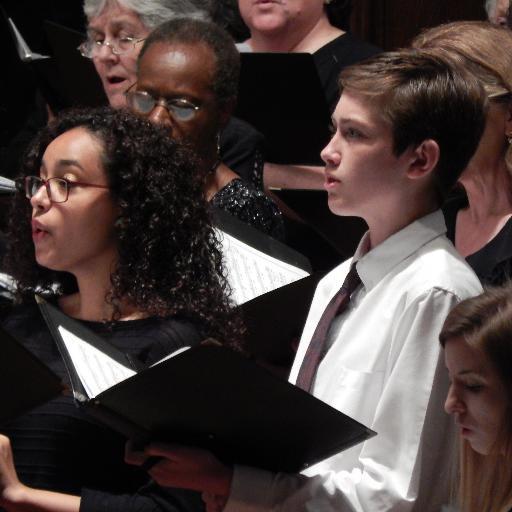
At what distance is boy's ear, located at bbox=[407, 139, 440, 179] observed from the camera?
2.06 metres

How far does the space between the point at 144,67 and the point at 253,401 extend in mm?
1264

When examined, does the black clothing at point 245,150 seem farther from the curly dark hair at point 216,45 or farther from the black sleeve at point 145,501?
the black sleeve at point 145,501

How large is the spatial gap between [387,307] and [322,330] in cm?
15

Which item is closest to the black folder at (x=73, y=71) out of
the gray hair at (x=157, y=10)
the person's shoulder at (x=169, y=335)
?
the gray hair at (x=157, y=10)

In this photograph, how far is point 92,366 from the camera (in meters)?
1.94

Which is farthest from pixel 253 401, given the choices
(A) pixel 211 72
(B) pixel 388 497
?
(A) pixel 211 72

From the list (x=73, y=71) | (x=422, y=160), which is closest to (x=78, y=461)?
(x=422, y=160)

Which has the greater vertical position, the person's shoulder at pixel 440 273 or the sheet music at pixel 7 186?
the person's shoulder at pixel 440 273

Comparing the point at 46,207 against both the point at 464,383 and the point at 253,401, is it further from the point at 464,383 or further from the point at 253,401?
the point at 464,383

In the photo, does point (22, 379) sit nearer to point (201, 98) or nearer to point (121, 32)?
point (201, 98)

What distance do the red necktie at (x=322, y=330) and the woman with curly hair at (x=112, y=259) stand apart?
0.25m

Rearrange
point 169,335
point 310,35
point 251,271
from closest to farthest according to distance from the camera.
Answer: point 169,335
point 251,271
point 310,35

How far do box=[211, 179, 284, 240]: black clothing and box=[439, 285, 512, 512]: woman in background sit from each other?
0.97 metres

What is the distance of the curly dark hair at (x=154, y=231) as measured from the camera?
2300mm
